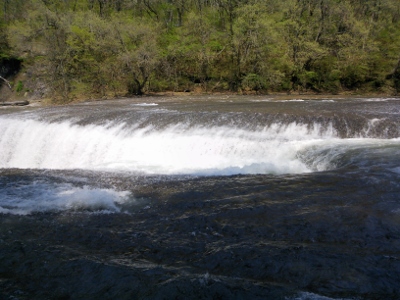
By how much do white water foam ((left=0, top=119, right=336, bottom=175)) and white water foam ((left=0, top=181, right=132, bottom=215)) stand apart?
2.53 metres

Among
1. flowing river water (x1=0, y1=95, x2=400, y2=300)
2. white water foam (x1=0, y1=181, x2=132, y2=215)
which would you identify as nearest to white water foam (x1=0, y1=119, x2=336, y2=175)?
flowing river water (x1=0, y1=95, x2=400, y2=300)

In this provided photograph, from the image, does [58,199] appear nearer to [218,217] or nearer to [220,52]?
[218,217]

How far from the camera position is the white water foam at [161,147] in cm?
1055

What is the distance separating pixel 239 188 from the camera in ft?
25.5

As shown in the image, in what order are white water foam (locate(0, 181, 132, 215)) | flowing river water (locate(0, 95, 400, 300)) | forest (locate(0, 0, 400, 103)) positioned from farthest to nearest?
forest (locate(0, 0, 400, 103)) → white water foam (locate(0, 181, 132, 215)) → flowing river water (locate(0, 95, 400, 300))

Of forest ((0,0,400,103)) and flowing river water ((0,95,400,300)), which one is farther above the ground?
forest ((0,0,400,103))

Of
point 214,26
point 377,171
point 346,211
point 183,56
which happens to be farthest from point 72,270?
point 214,26

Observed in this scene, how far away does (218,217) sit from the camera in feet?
20.4

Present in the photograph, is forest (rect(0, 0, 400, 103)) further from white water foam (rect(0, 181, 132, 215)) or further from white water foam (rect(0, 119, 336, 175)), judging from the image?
white water foam (rect(0, 181, 132, 215))

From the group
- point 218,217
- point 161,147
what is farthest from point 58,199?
point 161,147

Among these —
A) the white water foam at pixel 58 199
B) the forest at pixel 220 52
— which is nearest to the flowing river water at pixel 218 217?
the white water foam at pixel 58 199

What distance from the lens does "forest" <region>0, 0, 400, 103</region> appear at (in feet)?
95.8

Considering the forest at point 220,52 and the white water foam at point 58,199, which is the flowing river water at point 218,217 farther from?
the forest at point 220,52

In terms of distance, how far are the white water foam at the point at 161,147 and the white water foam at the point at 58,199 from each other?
99.5 inches
